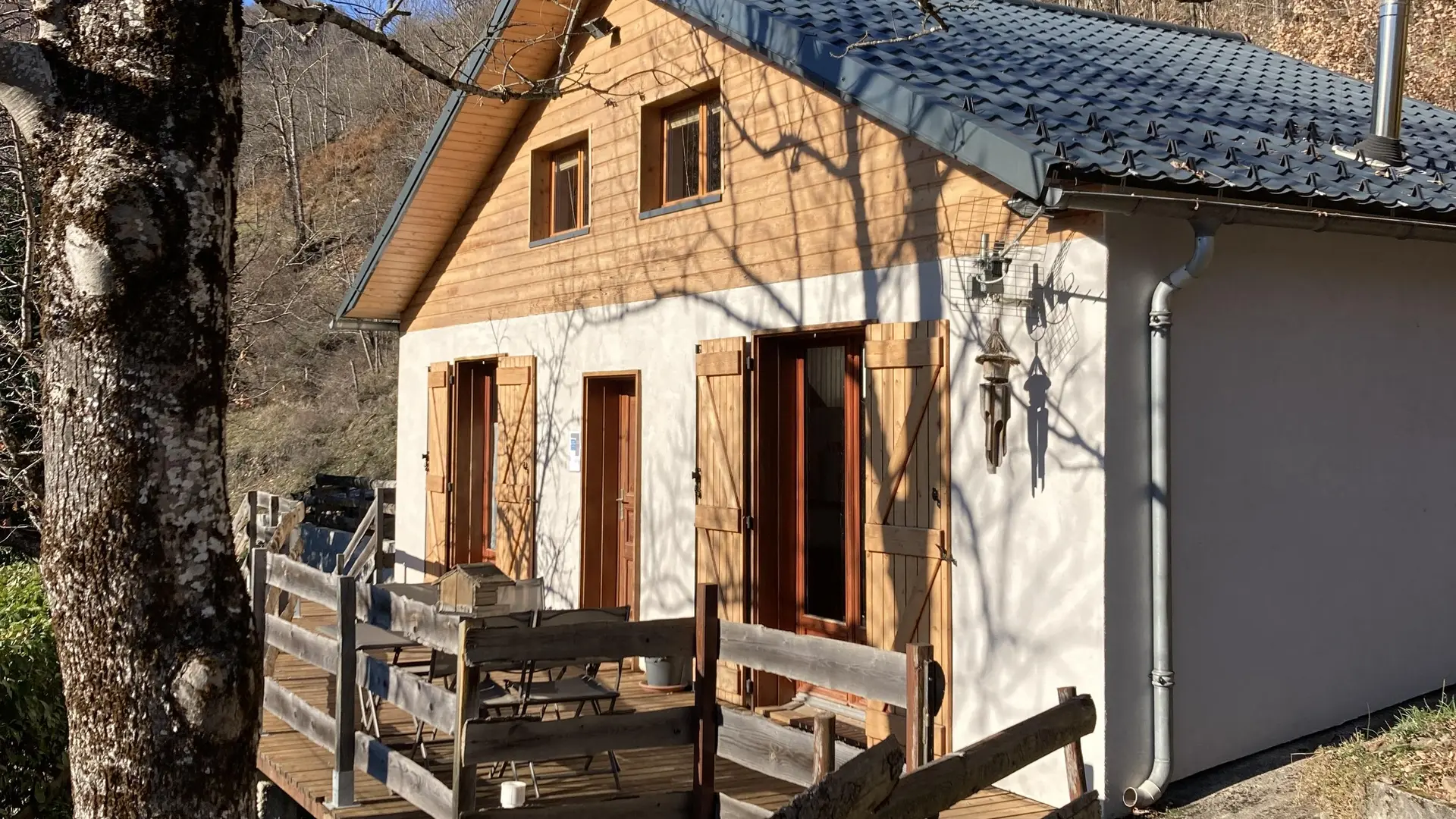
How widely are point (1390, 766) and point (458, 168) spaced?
8542mm

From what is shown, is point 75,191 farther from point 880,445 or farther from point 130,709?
point 880,445

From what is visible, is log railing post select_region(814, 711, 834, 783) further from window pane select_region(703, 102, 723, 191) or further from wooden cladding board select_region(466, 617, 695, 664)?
window pane select_region(703, 102, 723, 191)

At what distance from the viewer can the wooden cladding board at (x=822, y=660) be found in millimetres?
4461

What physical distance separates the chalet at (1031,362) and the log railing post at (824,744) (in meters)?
1.72

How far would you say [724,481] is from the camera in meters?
7.85

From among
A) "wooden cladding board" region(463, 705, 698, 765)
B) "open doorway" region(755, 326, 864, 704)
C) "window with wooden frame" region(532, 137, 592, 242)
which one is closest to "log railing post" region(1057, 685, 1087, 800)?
"wooden cladding board" region(463, 705, 698, 765)

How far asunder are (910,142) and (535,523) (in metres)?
4.94

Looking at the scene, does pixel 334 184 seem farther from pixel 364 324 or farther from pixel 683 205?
pixel 683 205

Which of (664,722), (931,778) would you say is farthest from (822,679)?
(931,778)

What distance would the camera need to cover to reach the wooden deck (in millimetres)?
5723

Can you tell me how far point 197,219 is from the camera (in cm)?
310

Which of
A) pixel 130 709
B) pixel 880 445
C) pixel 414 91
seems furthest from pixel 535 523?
pixel 414 91

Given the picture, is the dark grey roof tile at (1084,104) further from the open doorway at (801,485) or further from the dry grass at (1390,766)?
the dry grass at (1390,766)

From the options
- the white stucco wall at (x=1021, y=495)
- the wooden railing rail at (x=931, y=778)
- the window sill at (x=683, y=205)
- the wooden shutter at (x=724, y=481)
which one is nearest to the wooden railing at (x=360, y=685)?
the wooden railing rail at (x=931, y=778)
